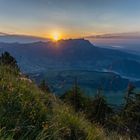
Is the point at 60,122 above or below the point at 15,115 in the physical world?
below

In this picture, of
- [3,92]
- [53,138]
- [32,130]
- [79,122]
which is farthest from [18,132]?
[79,122]

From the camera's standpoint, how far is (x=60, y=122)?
768cm

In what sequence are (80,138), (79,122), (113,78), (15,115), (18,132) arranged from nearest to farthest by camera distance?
(18,132)
(15,115)
(80,138)
(79,122)
(113,78)

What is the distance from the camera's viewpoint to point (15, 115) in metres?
6.56

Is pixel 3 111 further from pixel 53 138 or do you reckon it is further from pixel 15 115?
pixel 53 138

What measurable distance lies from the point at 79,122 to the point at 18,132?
2351mm

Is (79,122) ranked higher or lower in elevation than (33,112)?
lower

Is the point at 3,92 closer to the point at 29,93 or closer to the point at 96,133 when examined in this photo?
the point at 29,93

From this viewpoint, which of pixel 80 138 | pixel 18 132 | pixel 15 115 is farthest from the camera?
pixel 80 138

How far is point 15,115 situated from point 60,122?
4.47ft

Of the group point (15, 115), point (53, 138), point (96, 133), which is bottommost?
point (96, 133)

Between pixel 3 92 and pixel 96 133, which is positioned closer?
pixel 3 92

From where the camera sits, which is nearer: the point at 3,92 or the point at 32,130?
Result: the point at 32,130

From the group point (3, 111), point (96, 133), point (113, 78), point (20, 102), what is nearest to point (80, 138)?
point (96, 133)
